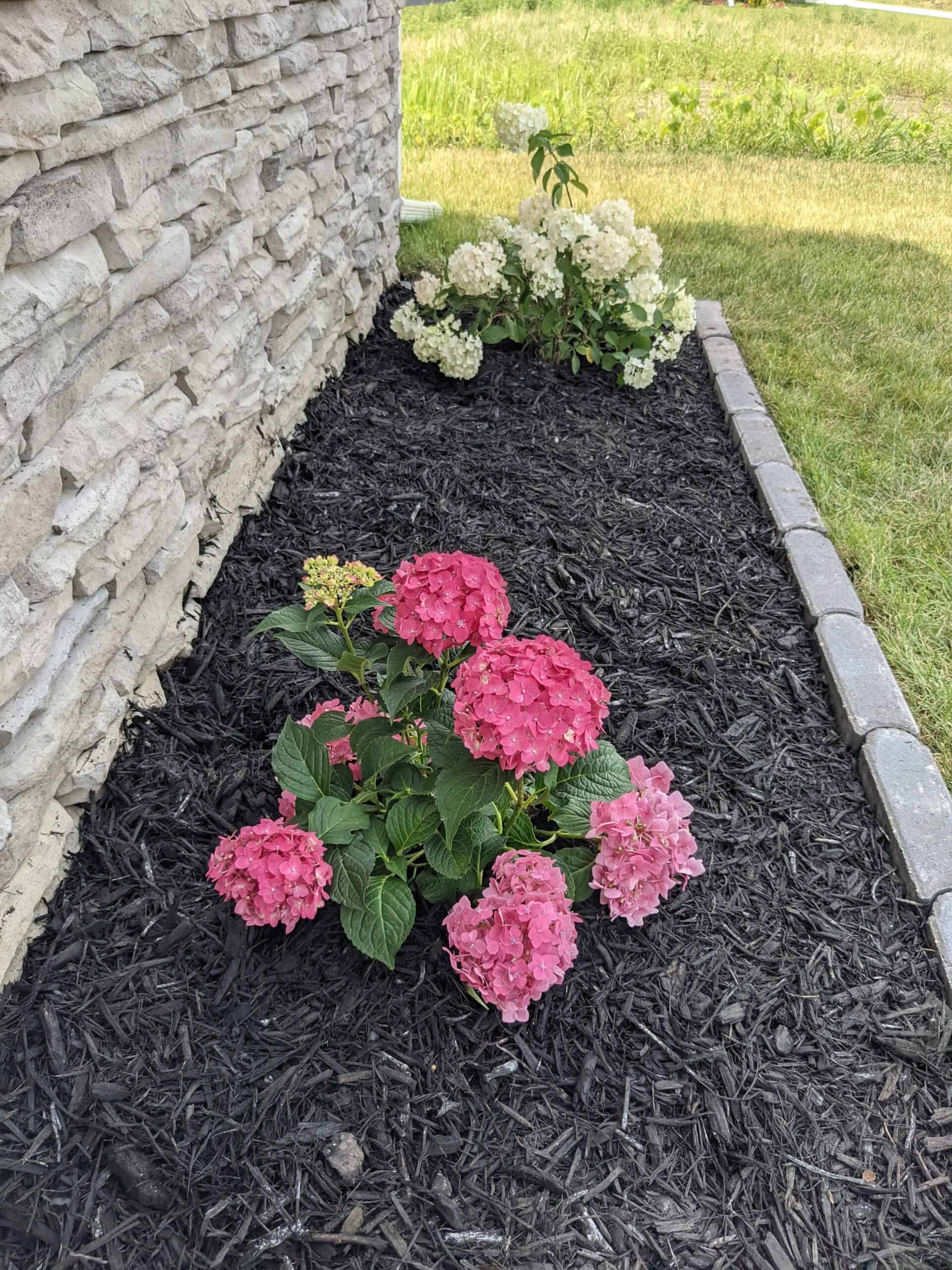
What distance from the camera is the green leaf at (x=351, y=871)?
4.61 feet

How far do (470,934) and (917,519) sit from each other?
6.93 feet

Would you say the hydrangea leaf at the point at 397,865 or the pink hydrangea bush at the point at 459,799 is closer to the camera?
the pink hydrangea bush at the point at 459,799

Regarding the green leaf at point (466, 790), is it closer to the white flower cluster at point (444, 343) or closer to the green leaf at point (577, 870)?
the green leaf at point (577, 870)

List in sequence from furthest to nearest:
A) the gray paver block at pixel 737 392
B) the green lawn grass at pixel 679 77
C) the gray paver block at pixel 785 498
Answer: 1. the green lawn grass at pixel 679 77
2. the gray paver block at pixel 737 392
3. the gray paver block at pixel 785 498

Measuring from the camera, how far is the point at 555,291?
10.9 ft

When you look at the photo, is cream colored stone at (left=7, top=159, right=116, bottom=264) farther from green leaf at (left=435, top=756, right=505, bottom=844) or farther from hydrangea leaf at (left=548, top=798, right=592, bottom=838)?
hydrangea leaf at (left=548, top=798, right=592, bottom=838)

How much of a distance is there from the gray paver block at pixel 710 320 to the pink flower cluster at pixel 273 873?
315cm

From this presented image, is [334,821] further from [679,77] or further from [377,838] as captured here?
→ [679,77]

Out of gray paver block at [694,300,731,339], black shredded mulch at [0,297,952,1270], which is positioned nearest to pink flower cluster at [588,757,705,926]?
black shredded mulch at [0,297,952,1270]

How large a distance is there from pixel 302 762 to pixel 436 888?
0.30 meters

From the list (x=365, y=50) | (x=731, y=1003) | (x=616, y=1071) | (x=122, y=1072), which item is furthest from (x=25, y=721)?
(x=365, y=50)

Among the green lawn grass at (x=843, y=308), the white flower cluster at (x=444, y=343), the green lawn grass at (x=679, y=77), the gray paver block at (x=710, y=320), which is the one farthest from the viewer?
the green lawn grass at (x=679, y=77)

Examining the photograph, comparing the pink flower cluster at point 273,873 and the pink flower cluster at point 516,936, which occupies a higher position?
the pink flower cluster at point 273,873

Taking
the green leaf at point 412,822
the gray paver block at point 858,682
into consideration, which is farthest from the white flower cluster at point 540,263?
the green leaf at point 412,822
